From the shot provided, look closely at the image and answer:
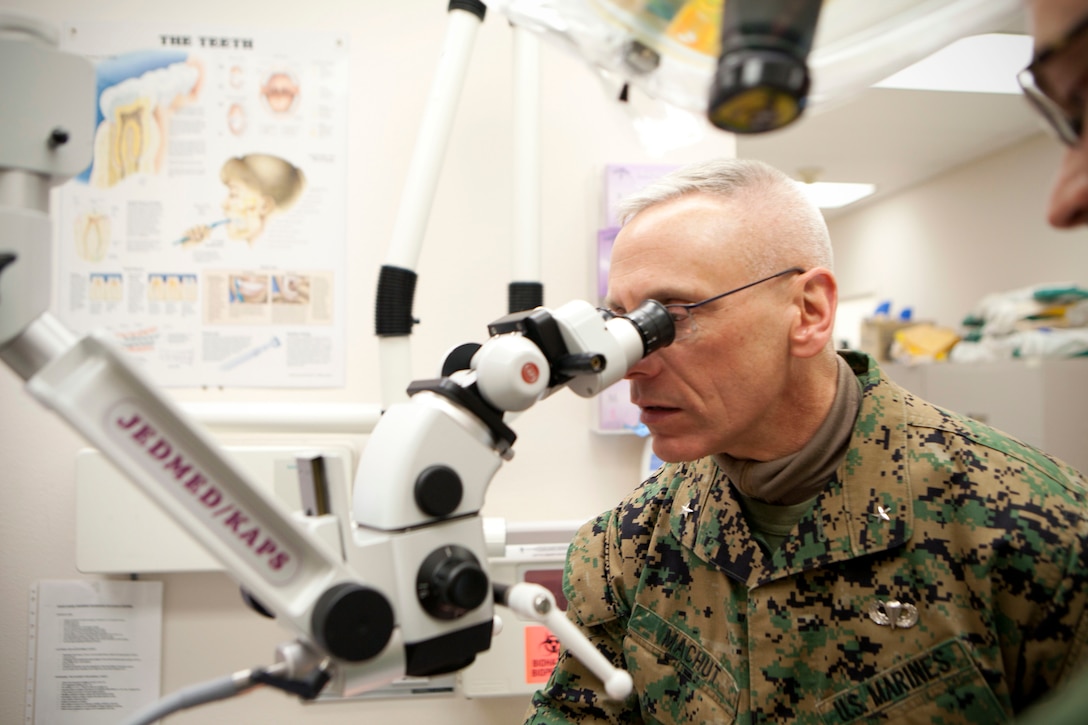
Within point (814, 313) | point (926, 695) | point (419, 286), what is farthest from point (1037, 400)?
point (419, 286)

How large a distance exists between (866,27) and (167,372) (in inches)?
62.6

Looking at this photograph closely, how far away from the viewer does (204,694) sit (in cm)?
64

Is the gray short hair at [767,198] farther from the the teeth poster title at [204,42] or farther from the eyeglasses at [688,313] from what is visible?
the the teeth poster title at [204,42]

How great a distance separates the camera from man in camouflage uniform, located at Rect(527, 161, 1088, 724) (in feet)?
3.07

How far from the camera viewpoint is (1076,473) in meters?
1.06

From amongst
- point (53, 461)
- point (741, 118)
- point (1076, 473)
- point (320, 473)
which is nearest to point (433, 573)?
point (320, 473)

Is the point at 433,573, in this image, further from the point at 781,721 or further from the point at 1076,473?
the point at 1076,473

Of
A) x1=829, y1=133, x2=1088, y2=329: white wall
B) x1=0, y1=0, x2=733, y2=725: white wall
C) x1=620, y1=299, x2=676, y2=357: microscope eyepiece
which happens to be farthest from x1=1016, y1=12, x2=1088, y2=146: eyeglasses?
x1=829, y1=133, x2=1088, y2=329: white wall

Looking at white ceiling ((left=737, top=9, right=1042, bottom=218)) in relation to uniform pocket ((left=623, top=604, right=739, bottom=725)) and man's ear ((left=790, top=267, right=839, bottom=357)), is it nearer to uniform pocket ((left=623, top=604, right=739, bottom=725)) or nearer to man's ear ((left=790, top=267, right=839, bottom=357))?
man's ear ((left=790, top=267, right=839, bottom=357))

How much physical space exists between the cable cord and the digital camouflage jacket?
0.64 meters

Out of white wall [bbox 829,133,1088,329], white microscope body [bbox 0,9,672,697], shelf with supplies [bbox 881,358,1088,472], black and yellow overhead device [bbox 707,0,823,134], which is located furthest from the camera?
white wall [bbox 829,133,1088,329]

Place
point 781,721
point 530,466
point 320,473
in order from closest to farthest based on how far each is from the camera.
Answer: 1. point 320,473
2. point 781,721
3. point 530,466

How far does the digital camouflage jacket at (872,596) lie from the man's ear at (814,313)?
128 mm

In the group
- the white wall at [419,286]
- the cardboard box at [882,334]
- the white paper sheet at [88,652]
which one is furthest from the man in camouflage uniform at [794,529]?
the cardboard box at [882,334]
